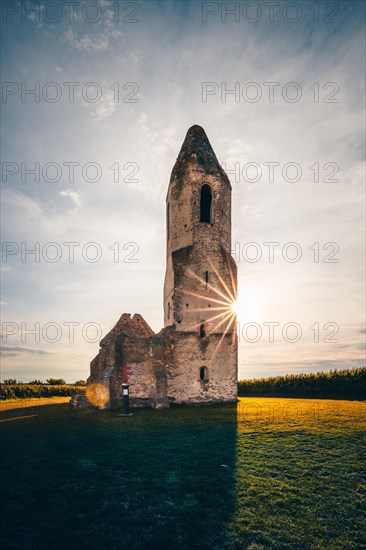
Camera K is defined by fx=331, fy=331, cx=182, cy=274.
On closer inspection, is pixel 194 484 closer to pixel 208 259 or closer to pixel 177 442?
pixel 177 442

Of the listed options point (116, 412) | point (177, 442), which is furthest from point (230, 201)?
point (177, 442)

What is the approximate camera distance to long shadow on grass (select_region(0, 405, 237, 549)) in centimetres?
514

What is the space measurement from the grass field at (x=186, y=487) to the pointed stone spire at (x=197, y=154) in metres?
15.4

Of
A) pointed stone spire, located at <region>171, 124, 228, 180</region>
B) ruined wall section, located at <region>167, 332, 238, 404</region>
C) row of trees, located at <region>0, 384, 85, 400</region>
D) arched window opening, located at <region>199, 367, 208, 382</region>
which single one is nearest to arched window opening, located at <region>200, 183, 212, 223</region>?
pointed stone spire, located at <region>171, 124, 228, 180</region>

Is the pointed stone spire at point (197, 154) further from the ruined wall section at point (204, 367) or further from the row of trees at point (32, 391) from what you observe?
the row of trees at point (32, 391)

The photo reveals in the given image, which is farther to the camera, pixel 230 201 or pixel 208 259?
pixel 230 201

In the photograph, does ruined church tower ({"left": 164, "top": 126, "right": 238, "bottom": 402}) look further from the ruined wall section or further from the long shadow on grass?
the long shadow on grass

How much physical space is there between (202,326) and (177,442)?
948 cm

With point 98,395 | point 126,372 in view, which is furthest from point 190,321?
point 98,395

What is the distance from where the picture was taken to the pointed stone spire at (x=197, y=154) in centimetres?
2095

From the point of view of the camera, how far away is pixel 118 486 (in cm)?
681

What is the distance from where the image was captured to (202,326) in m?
19.1

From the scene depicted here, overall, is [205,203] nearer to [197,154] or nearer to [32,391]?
[197,154]

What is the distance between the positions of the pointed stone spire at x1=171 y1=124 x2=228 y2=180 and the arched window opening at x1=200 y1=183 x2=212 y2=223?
1123 millimetres
